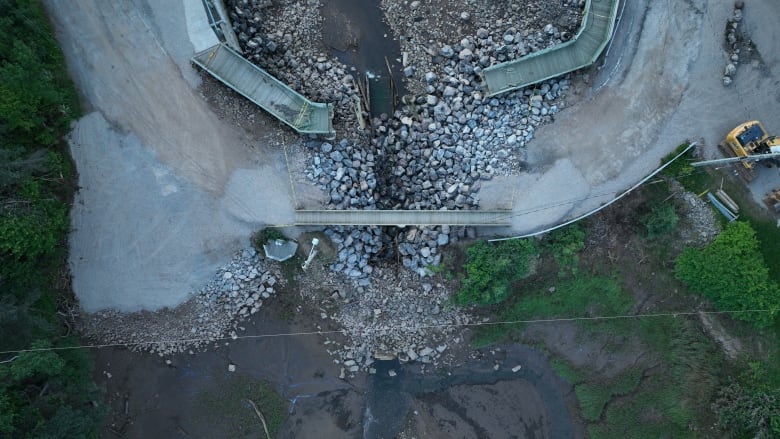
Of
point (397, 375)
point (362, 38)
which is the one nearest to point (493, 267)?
point (397, 375)

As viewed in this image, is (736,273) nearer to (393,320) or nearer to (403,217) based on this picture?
(403,217)

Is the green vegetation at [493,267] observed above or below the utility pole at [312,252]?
below

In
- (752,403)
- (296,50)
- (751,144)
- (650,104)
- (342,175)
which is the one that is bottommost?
(752,403)

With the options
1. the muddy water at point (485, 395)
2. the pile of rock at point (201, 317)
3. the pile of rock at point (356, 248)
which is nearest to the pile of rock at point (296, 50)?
the pile of rock at point (356, 248)

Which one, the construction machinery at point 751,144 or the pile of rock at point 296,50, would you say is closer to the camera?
the construction machinery at point 751,144

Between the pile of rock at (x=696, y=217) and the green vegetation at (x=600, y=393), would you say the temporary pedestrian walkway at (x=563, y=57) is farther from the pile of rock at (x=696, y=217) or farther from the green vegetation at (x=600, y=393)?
the green vegetation at (x=600, y=393)

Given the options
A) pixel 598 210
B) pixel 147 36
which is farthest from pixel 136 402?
pixel 598 210
